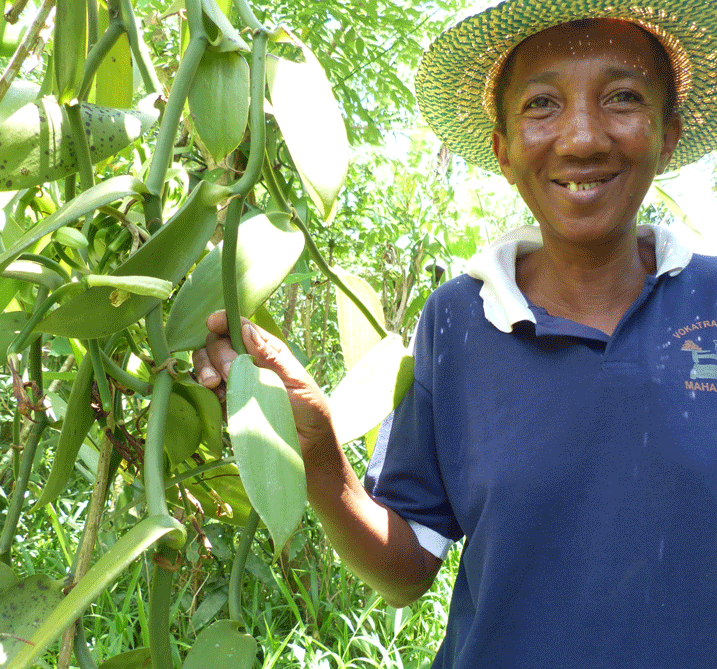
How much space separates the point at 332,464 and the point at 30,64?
1.29 feet

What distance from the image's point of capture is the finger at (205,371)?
44 centimetres

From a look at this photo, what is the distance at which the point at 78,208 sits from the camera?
0.32m

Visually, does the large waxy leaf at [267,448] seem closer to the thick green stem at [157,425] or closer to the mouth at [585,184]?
the thick green stem at [157,425]

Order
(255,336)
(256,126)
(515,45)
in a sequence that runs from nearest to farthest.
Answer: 1. (256,126)
2. (255,336)
3. (515,45)

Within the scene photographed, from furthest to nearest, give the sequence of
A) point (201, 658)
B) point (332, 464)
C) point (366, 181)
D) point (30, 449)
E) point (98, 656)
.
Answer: point (366, 181) < point (98, 656) < point (332, 464) < point (30, 449) < point (201, 658)

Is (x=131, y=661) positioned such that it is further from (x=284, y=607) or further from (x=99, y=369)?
(x=284, y=607)

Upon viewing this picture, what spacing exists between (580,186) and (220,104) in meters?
0.47

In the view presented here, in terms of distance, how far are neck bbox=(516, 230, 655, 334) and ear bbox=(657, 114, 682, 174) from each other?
95 millimetres

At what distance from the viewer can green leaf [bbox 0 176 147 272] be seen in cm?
30

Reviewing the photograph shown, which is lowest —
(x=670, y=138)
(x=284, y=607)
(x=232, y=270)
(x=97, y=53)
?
(x=284, y=607)

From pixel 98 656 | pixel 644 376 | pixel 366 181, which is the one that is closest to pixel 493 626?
pixel 644 376

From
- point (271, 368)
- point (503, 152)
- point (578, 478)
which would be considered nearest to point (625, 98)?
point (503, 152)

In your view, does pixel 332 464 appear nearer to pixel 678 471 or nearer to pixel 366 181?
pixel 678 471

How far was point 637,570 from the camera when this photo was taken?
67cm
